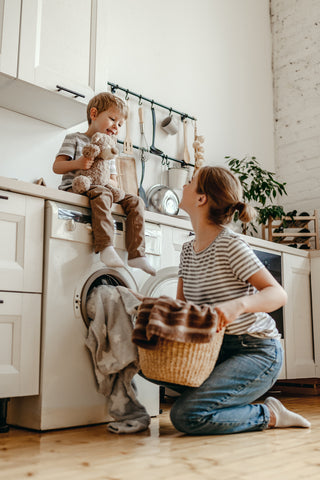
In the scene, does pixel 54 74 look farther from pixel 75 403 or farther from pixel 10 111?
pixel 75 403

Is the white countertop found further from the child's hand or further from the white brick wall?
the white brick wall

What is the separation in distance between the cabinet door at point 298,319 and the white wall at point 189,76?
937 millimetres

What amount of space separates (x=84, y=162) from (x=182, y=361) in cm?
91

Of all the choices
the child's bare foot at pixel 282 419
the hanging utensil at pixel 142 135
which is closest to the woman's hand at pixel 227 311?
the child's bare foot at pixel 282 419

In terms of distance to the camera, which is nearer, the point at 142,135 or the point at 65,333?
the point at 65,333

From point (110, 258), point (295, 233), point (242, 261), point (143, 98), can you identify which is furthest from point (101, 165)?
point (295, 233)

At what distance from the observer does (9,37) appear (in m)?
2.22

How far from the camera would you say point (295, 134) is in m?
4.17

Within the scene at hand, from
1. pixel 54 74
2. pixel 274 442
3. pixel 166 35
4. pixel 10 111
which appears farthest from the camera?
pixel 166 35

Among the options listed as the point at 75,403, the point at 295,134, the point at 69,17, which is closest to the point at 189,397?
the point at 75,403

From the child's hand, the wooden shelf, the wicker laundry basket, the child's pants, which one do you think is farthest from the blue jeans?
the wooden shelf

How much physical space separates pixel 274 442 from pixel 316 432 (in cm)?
28

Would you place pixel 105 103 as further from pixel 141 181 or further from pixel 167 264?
pixel 141 181

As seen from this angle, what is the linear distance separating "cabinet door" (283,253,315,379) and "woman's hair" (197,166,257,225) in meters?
1.41
